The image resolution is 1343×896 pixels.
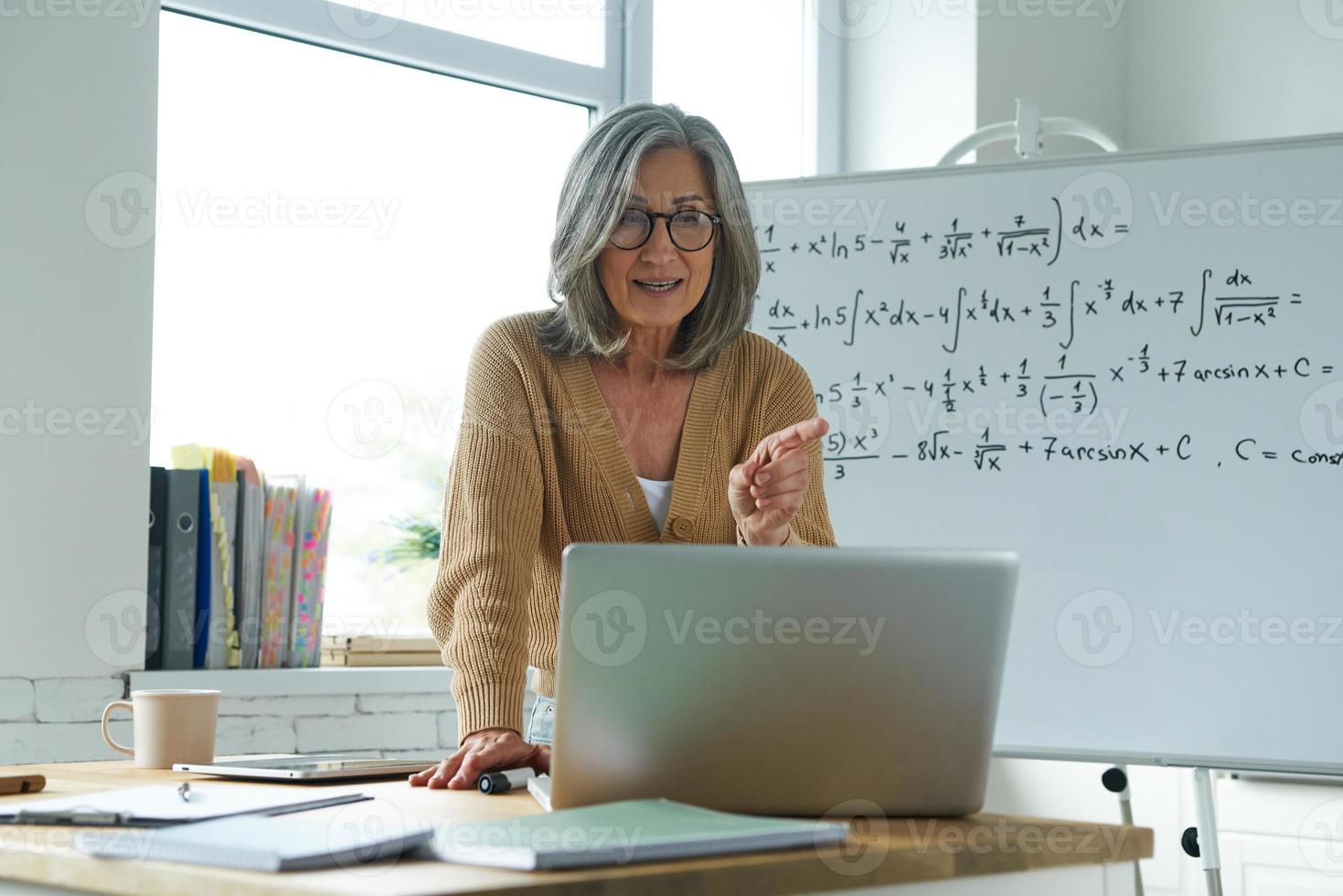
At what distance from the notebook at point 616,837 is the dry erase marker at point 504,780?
25 centimetres

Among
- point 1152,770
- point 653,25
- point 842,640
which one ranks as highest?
point 653,25

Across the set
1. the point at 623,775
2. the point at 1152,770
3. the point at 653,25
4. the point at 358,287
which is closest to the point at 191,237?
the point at 358,287

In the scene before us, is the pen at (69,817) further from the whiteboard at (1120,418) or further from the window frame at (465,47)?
the window frame at (465,47)

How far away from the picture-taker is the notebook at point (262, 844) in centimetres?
70

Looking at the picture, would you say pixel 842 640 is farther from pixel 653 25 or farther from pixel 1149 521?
pixel 653 25

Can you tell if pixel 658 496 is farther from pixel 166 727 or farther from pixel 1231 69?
pixel 1231 69

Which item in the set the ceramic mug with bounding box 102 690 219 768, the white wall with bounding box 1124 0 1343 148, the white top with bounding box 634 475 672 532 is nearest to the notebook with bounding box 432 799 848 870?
the ceramic mug with bounding box 102 690 219 768

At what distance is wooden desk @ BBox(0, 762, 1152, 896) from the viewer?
680 mm

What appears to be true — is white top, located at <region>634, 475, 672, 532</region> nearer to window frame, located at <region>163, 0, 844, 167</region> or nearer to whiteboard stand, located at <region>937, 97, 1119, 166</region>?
whiteboard stand, located at <region>937, 97, 1119, 166</region>

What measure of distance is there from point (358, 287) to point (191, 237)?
350 millimetres

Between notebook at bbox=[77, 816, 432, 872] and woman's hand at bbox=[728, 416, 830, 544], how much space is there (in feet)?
1.80

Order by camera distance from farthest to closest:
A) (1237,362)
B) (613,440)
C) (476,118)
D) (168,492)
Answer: (476,118), (168,492), (1237,362), (613,440)

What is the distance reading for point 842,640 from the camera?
0.90 meters

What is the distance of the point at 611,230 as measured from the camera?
5.39 feet
